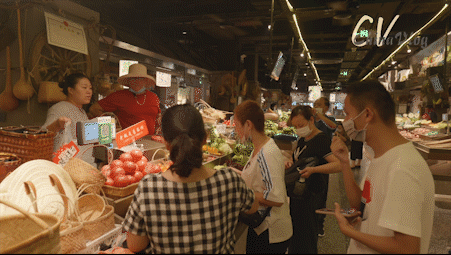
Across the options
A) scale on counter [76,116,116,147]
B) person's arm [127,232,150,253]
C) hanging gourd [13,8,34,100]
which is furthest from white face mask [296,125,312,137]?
hanging gourd [13,8,34,100]

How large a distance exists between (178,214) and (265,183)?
91cm

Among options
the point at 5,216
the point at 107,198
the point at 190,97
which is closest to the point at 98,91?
the point at 107,198

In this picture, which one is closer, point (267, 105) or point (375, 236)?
point (375, 236)

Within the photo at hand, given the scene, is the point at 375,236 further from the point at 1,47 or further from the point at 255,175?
the point at 1,47

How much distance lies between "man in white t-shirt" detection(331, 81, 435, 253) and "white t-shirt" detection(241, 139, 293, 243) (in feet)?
1.94

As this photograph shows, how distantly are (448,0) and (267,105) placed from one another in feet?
38.9

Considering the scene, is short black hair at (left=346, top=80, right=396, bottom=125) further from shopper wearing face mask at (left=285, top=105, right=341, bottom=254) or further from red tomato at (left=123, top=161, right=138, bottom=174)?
red tomato at (left=123, top=161, right=138, bottom=174)

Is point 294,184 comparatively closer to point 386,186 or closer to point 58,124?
point 386,186

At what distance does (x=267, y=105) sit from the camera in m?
16.4

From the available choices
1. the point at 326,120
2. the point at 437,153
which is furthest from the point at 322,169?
the point at 326,120

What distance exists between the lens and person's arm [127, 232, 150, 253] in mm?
1312

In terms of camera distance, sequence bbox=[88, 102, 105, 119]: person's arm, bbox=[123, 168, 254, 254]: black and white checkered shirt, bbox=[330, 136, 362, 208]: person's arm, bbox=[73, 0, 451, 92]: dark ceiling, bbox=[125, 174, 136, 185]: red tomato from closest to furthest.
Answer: bbox=[123, 168, 254, 254]: black and white checkered shirt < bbox=[330, 136, 362, 208]: person's arm < bbox=[125, 174, 136, 185]: red tomato < bbox=[88, 102, 105, 119]: person's arm < bbox=[73, 0, 451, 92]: dark ceiling

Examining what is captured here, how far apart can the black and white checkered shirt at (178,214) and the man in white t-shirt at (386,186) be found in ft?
2.12

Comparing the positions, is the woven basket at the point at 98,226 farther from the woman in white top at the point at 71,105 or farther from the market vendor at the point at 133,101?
the market vendor at the point at 133,101
